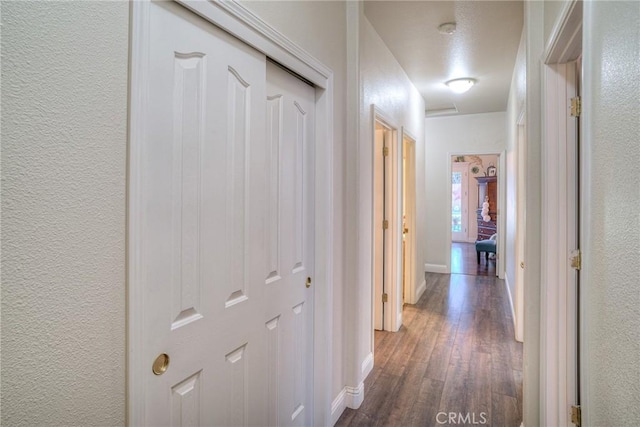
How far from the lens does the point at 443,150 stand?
642 centimetres

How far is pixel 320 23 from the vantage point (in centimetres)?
195

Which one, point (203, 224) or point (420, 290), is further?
point (420, 290)

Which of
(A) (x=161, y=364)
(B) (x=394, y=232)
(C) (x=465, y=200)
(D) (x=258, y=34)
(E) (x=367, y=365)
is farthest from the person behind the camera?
(C) (x=465, y=200)

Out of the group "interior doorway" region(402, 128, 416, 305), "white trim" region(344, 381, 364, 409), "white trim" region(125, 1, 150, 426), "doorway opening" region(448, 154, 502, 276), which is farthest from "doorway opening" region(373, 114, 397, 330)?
"doorway opening" region(448, 154, 502, 276)

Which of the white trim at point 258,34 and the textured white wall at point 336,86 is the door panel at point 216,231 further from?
the textured white wall at point 336,86

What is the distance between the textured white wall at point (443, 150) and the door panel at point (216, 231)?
5110 millimetres

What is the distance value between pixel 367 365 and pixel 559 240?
1.67 meters

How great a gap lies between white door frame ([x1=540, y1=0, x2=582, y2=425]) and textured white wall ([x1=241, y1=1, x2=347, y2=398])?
3.53 feet

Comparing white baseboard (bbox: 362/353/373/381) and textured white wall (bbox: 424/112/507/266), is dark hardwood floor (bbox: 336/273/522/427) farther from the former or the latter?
textured white wall (bbox: 424/112/507/266)

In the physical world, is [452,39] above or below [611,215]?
above

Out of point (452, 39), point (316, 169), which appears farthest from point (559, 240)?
point (452, 39)

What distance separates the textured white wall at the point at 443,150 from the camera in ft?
20.1

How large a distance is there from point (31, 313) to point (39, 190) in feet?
0.82

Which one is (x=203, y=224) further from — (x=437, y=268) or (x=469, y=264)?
(x=469, y=264)
